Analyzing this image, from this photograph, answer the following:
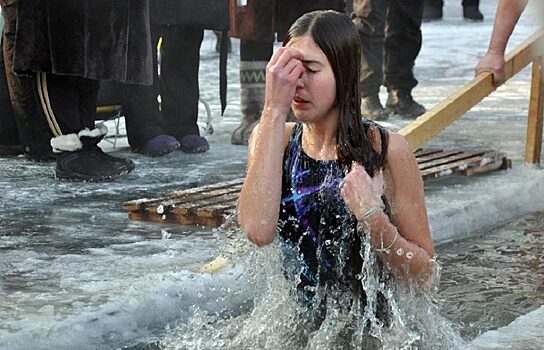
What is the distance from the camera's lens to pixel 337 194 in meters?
2.94

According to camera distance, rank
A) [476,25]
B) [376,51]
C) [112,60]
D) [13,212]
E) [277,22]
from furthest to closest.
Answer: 1. [476,25]
2. [376,51]
3. [277,22]
4. [112,60]
5. [13,212]

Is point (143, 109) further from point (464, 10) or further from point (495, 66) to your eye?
point (464, 10)

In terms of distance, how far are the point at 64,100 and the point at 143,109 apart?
885 mm

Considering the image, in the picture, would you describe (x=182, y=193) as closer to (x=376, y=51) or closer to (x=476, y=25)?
(x=376, y=51)

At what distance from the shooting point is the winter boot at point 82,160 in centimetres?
530

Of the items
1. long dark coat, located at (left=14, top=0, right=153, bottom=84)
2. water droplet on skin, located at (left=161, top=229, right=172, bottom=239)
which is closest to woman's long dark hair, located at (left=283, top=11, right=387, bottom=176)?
water droplet on skin, located at (left=161, top=229, right=172, bottom=239)

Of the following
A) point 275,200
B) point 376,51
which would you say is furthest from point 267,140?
point 376,51

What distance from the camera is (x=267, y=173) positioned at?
2.84 meters

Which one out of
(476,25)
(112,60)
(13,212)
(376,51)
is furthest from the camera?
(476,25)

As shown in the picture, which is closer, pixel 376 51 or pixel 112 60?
pixel 112 60

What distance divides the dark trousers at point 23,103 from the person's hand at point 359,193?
2895 mm

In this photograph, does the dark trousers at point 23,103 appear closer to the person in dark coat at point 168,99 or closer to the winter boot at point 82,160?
the winter boot at point 82,160

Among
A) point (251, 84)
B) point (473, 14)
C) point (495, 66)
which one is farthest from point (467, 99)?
point (473, 14)

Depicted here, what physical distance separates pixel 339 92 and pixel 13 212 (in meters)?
2.16
